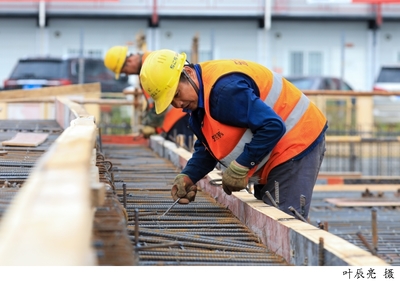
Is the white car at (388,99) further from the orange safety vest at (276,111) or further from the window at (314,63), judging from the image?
the orange safety vest at (276,111)

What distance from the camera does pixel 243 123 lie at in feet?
17.0

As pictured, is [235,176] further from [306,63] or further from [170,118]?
[306,63]

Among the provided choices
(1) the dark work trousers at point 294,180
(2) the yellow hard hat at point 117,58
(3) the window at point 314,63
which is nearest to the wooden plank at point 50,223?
(1) the dark work trousers at point 294,180

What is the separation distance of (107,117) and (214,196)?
15.7 meters

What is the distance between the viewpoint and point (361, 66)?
29953 mm

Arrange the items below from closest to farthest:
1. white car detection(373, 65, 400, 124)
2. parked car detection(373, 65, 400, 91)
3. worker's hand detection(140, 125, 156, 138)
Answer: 1. worker's hand detection(140, 125, 156, 138)
2. white car detection(373, 65, 400, 124)
3. parked car detection(373, 65, 400, 91)

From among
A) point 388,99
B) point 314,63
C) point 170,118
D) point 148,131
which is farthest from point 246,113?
point 314,63

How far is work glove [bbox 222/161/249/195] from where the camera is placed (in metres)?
5.23

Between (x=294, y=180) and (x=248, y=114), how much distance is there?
741 millimetres

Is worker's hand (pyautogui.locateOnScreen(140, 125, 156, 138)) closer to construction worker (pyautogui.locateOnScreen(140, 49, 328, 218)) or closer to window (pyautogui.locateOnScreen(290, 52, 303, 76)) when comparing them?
construction worker (pyautogui.locateOnScreen(140, 49, 328, 218))

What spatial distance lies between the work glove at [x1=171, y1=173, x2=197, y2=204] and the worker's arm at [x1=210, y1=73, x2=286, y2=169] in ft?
2.15

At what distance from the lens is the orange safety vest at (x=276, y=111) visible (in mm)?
5316

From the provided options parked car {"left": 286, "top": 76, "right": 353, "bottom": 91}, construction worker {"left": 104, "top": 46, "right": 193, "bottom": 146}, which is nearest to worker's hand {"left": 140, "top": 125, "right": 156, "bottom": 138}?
construction worker {"left": 104, "top": 46, "right": 193, "bottom": 146}

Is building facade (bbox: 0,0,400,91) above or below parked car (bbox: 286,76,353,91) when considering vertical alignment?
above
